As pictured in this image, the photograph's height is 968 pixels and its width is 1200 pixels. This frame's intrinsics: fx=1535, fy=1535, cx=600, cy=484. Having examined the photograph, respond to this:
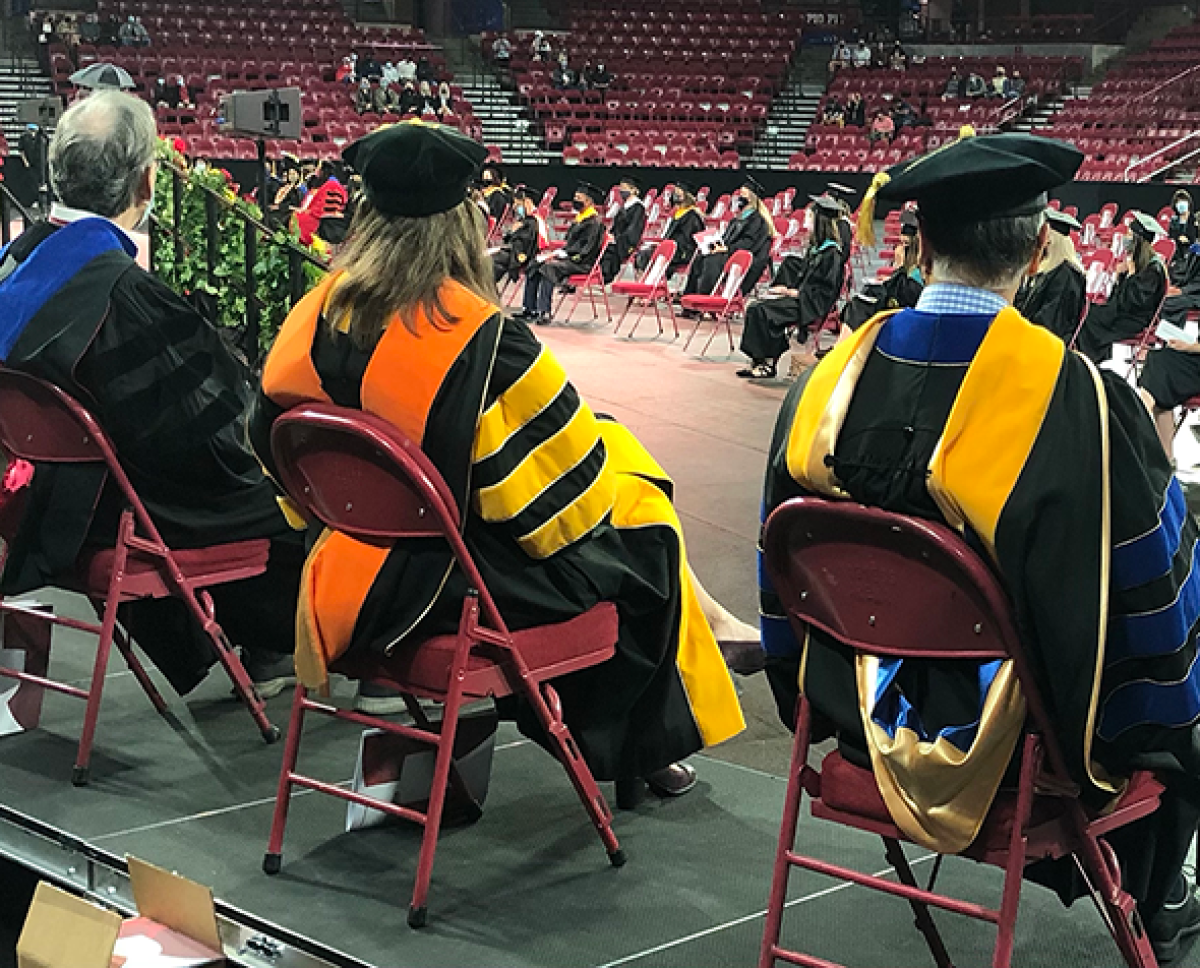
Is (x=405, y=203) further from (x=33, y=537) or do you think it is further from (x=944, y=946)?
(x=944, y=946)

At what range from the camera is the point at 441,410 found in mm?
2553

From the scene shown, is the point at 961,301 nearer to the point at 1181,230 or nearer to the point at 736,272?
the point at 736,272

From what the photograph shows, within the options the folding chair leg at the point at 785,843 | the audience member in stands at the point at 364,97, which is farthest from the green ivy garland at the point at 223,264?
the audience member in stands at the point at 364,97

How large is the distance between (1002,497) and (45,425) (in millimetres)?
1984

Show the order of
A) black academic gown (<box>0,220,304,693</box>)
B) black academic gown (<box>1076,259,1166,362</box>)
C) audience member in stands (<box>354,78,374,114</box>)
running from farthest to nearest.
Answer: audience member in stands (<box>354,78,374,114</box>), black academic gown (<box>1076,259,1166,362</box>), black academic gown (<box>0,220,304,693</box>)

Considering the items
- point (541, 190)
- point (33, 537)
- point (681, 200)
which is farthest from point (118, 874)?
point (541, 190)

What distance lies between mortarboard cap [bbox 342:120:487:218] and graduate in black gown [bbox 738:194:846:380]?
25.5 feet

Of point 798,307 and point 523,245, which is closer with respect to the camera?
point 798,307

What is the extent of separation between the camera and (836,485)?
2146 millimetres

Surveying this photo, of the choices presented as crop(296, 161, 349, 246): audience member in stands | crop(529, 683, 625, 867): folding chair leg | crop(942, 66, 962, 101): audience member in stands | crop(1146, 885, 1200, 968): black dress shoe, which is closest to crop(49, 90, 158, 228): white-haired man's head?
crop(529, 683, 625, 867): folding chair leg

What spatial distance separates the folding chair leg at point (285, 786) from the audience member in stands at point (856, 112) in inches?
921

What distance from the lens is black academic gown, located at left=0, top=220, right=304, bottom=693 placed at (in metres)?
3.10

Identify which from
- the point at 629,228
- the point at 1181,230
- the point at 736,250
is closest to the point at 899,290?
the point at 736,250

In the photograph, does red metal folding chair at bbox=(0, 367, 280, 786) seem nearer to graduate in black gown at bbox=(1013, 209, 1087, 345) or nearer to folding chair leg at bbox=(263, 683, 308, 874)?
folding chair leg at bbox=(263, 683, 308, 874)
